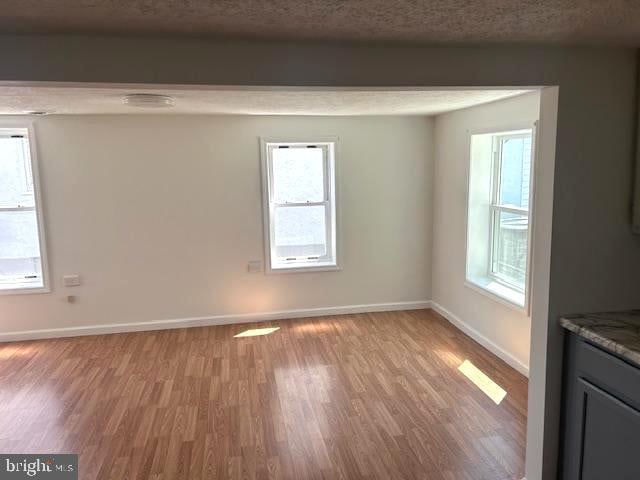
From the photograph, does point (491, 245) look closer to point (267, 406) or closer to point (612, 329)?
point (612, 329)

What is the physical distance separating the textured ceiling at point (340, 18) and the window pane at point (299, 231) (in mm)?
3196

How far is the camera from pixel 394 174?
4918 millimetres

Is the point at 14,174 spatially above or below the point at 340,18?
below

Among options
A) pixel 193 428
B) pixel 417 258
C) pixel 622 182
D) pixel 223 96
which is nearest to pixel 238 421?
pixel 193 428

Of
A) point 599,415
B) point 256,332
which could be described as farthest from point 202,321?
point 599,415

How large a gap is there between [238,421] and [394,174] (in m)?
3.02

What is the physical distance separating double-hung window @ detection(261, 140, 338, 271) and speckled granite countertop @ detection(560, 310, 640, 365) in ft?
10.1

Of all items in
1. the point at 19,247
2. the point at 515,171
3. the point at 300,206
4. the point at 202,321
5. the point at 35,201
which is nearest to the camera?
the point at 515,171

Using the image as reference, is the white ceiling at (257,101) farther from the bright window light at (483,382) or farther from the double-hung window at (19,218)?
the bright window light at (483,382)

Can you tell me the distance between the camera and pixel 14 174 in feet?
14.3

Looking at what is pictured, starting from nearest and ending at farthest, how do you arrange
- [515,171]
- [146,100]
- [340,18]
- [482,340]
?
[340,18] < [146,100] < [515,171] < [482,340]

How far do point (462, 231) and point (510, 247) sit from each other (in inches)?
22.6

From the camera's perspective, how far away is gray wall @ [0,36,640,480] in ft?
5.51

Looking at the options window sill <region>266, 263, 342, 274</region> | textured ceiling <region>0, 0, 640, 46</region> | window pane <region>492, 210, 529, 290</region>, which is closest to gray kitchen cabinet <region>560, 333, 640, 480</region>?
textured ceiling <region>0, 0, 640, 46</region>
